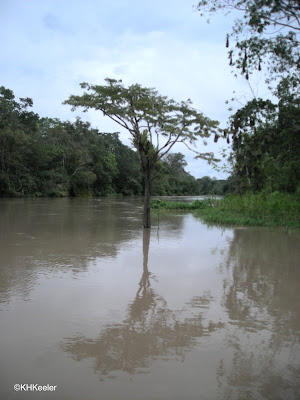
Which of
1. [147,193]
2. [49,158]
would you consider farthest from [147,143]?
[49,158]

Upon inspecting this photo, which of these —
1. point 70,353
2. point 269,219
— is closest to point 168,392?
point 70,353

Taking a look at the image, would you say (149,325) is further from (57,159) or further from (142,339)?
(57,159)

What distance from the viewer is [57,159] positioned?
51094 millimetres

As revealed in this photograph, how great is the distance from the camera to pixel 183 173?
10012 centimetres

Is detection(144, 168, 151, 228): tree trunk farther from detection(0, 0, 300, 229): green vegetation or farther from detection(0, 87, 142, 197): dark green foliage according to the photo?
detection(0, 87, 142, 197): dark green foliage

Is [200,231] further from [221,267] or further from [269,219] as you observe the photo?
[221,267]

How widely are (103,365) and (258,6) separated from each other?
687 centimetres

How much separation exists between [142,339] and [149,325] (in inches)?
17.5

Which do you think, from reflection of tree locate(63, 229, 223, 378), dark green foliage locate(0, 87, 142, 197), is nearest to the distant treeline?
dark green foliage locate(0, 87, 142, 197)

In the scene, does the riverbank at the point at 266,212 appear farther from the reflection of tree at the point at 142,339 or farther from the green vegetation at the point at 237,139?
the reflection of tree at the point at 142,339

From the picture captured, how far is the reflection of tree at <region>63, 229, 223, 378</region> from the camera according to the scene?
3.60 metres

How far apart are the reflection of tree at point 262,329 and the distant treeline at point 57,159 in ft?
70.4

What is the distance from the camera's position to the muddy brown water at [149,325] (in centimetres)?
320

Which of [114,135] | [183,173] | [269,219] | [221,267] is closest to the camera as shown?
[221,267]
